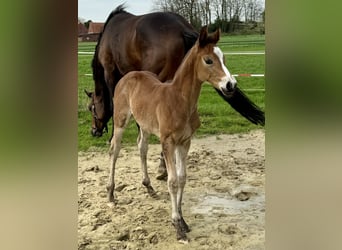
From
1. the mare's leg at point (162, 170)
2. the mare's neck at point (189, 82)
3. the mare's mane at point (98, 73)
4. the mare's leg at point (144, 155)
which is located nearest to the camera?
the mare's neck at point (189, 82)

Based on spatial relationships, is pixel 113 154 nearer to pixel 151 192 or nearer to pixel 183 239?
pixel 151 192

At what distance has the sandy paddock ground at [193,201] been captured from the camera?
1505 mm

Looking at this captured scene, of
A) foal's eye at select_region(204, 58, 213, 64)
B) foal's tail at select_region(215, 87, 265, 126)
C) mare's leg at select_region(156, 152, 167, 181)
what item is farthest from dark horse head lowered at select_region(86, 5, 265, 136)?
mare's leg at select_region(156, 152, 167, 181)

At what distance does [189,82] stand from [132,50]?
503 millimetres

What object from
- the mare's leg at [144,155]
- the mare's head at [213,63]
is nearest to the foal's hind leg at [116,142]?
the mare's leg at [144,155]

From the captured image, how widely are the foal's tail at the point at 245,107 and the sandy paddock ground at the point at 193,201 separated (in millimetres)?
65

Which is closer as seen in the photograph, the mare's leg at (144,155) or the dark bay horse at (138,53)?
the dark bay horse at (138,53)

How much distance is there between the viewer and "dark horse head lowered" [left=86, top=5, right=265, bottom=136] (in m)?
1.62

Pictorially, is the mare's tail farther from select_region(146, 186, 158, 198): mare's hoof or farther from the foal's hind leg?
select_region(146, 186, 158, 198): mare's hoof

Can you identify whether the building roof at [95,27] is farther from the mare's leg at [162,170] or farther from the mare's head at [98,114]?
the mare's leg at [162,170]

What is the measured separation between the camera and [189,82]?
1.49 m

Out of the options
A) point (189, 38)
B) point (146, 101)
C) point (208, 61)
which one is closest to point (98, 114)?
point (146, 101)

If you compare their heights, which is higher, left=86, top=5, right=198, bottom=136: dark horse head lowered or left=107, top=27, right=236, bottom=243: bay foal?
left=86, top=5, right=198, bottom=136: dark horse head lowered
